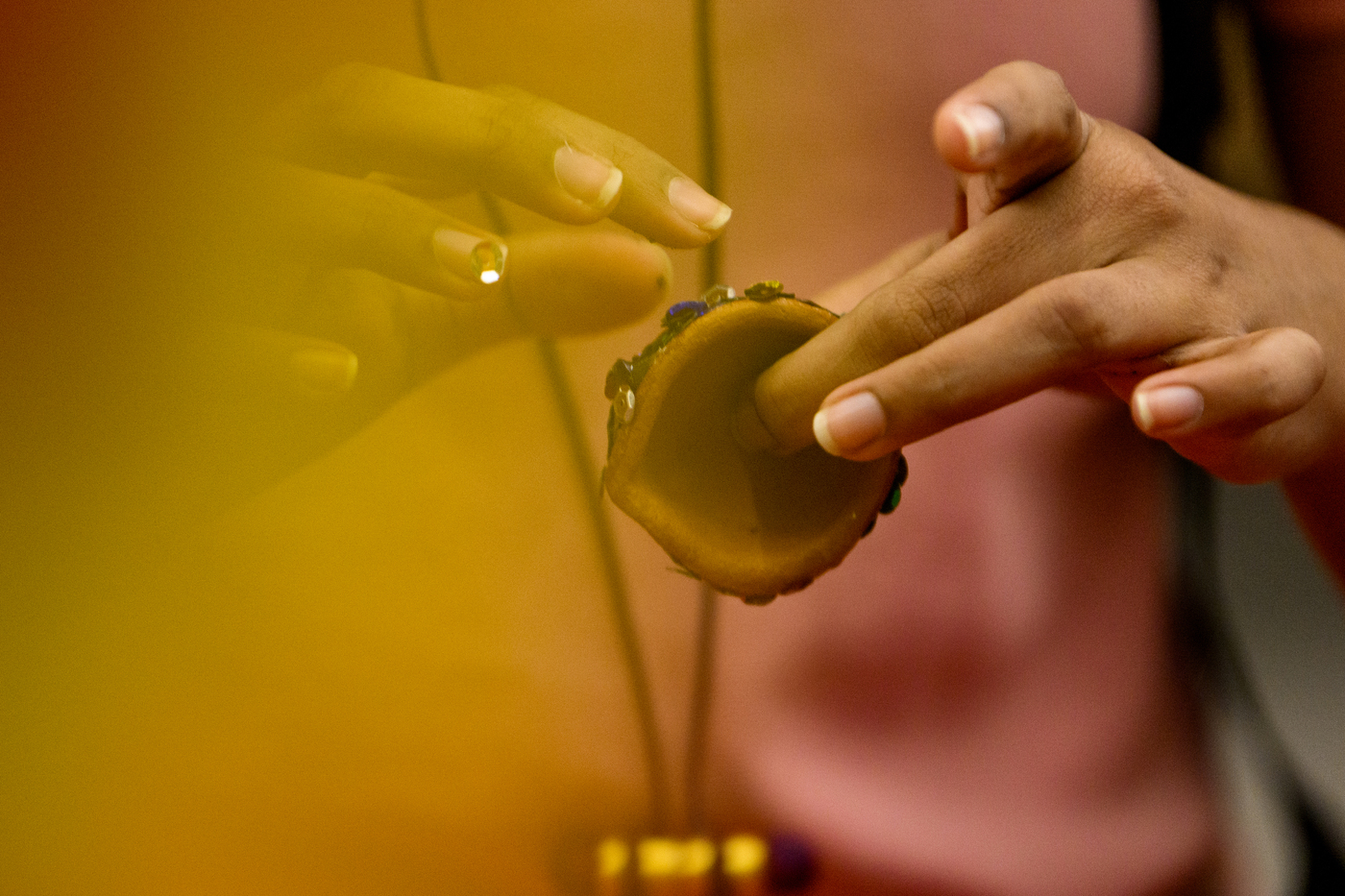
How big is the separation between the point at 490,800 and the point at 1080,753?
28 cm

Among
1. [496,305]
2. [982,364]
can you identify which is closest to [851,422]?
[982,364]

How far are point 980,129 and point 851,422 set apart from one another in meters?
0.08

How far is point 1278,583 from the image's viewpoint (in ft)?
1.88

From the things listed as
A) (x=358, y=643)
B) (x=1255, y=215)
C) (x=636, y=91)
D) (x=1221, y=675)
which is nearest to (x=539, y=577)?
(x=358, y=643)

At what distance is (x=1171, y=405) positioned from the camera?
0.23 metres

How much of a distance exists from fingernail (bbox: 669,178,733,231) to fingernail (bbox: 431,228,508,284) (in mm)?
58

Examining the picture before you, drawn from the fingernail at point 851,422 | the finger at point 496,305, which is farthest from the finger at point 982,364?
the finger at point 496,305

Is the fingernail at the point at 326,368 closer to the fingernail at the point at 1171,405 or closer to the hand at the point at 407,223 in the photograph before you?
the hand at the point at 407,223

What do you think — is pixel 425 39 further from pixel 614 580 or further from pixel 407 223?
pixel 614 580

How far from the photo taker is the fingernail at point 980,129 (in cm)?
22

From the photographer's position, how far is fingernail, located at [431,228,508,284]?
10.6 inches

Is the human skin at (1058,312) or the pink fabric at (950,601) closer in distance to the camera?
the human skin at (1058,312)

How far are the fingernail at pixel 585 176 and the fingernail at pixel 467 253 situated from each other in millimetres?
33

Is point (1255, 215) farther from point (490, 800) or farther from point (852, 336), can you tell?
point (490, 800)
